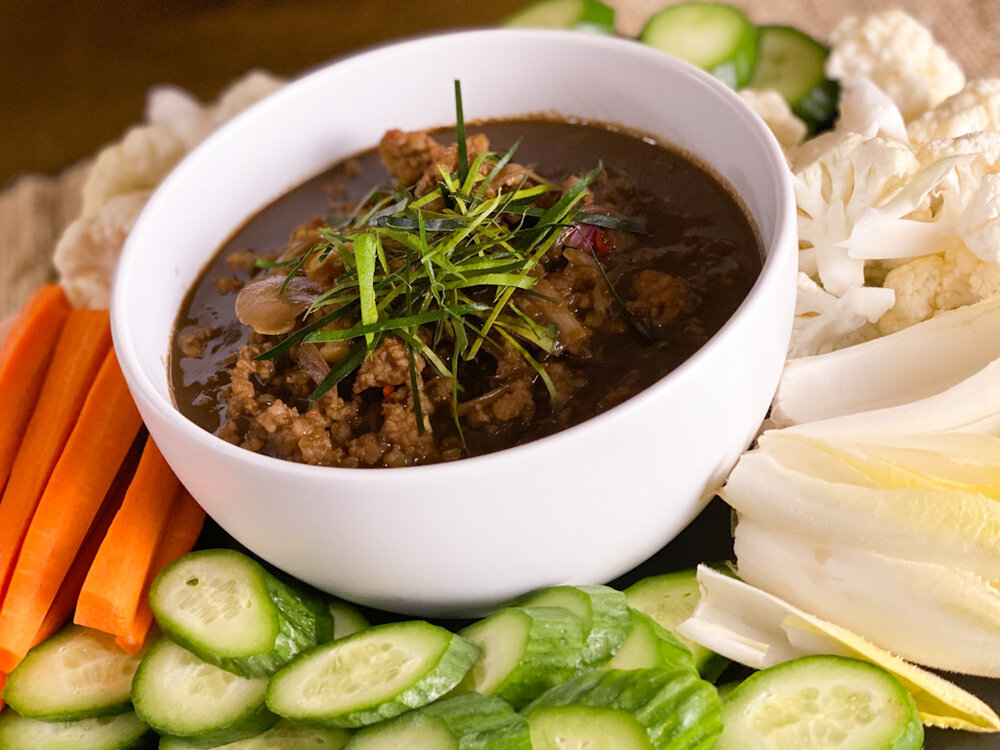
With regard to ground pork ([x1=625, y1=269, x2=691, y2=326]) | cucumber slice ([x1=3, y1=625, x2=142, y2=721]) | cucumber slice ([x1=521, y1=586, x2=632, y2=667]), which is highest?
ground pork ([x1=625, y1=269, x2=691, y2=326])

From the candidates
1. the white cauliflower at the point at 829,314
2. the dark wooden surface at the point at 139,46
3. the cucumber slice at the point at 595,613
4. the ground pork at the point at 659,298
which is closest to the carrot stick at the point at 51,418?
the cucumber slice at the point at 595,613

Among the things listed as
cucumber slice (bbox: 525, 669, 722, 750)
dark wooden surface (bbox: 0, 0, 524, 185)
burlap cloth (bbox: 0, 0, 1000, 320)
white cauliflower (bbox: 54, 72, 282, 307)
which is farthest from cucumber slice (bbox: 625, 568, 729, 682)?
dark wooden surface (bbox: 0, 0, 524, 185)

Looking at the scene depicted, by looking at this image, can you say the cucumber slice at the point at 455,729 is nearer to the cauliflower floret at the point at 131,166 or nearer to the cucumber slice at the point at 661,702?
the cucumber slice at the point at 661,702

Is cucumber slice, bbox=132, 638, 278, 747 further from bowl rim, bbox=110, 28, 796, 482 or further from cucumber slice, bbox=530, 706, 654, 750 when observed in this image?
cucumber slice, bbox=530, 706, 654, 750

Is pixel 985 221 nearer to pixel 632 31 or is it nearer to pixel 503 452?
pixel 503 452

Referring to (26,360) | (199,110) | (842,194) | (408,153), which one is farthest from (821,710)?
(199,110)
